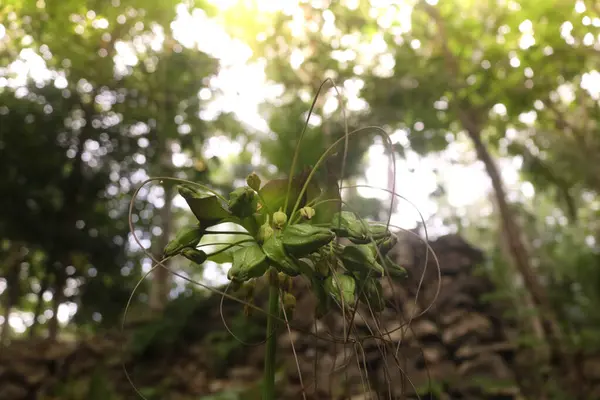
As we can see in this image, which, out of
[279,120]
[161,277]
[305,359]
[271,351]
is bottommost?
[271,351]

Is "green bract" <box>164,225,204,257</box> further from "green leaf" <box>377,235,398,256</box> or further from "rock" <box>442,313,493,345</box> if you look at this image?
"rock" <box>442,313,493,345</box>

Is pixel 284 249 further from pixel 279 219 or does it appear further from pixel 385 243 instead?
→ pixel 385 243

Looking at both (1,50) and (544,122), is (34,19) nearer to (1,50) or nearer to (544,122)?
(1,50)

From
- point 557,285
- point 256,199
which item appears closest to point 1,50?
point 256,199

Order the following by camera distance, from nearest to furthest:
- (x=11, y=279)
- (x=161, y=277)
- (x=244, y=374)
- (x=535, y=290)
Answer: (x=535, y=290) → (x=244, y=374) → (x=11, y=279) → (x=161, y=277)

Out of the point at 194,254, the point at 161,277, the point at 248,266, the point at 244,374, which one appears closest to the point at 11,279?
the point at 161,277

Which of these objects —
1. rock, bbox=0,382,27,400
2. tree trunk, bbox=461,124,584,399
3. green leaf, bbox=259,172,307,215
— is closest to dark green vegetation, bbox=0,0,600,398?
tree trunk, bbox=461,124,584,399

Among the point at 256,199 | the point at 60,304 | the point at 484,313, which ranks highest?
the point at 60,304

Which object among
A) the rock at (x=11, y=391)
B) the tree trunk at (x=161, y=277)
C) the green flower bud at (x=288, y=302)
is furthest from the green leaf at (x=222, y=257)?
the tree trunk at (x=161, y=277)

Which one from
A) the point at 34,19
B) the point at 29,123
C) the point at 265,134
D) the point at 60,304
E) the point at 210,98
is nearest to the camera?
the point at 34,19
